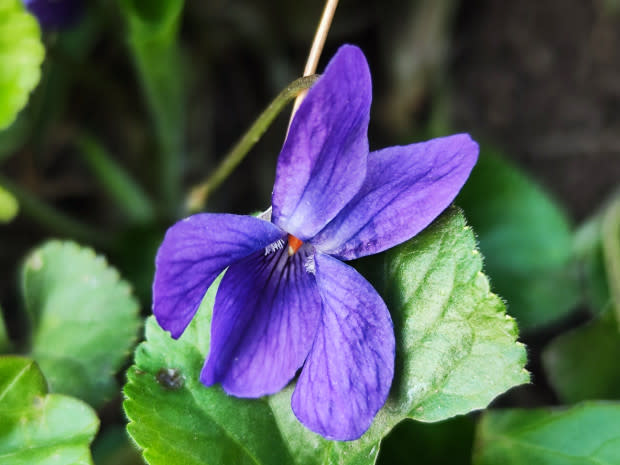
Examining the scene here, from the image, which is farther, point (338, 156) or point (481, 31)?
point (481, 31)

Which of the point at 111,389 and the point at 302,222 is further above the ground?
the point at 302,222

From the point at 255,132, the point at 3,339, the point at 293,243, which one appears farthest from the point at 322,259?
the point at 3,339

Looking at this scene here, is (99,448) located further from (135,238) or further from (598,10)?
A: (598,10)

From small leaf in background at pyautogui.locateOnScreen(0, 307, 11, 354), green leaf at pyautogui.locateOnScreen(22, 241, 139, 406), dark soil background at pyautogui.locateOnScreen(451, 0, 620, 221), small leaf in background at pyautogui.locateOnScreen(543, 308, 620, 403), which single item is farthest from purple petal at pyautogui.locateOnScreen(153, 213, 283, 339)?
dark soil background at pyautogui.locateOnScreen(451, 0, 620, 221)

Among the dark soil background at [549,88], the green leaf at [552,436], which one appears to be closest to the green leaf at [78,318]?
the green leaf at [552,436]

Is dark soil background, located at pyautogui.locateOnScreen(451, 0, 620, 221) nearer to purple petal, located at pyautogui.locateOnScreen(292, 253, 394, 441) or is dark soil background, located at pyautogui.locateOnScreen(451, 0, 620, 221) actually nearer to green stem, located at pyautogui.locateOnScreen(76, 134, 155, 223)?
green stem, located at pyautogui.locateOnScreen(76, 134, 155, 223)

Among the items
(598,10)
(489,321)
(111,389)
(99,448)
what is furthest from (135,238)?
(598,10)

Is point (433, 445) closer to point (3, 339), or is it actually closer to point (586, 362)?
point (586, 362)
